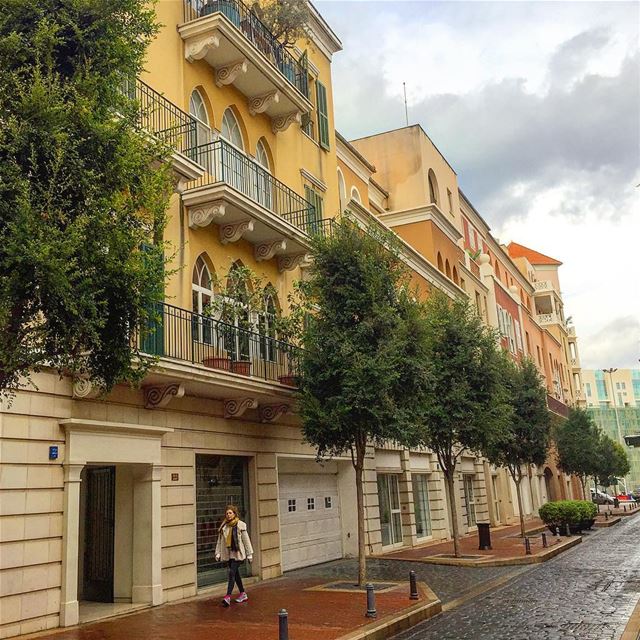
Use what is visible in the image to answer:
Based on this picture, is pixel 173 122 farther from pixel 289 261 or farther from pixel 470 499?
pixel 470 499

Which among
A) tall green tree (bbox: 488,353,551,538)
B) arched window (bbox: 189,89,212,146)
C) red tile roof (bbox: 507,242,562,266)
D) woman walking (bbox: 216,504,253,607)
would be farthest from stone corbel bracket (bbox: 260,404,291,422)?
red tile roof (bbox: 507,242,562,266)

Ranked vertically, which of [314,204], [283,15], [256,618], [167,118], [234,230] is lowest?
[256,618]

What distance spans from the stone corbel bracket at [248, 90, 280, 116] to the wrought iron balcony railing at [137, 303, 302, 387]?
608cm

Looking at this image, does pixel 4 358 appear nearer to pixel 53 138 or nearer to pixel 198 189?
pixel 53 138

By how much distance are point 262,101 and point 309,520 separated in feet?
36.1

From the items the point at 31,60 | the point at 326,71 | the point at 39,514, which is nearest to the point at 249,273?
the point at 39,514

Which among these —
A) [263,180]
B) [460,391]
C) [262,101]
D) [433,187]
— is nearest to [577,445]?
[433,187]

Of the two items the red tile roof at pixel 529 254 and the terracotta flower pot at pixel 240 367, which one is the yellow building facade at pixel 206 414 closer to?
the terracotta flower pot at pixel 240 367

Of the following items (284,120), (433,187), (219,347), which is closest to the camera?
(219,347)

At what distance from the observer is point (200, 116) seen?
651 inches

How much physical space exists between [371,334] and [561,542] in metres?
12.8

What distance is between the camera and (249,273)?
51.1ft

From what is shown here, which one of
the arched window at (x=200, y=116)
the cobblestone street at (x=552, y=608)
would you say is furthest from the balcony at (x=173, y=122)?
the cobblestone street at (x=552, y=608)

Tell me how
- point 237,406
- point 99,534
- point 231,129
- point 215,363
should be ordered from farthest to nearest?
point 231,129
point 237,406
point 215,363
point 99,534
